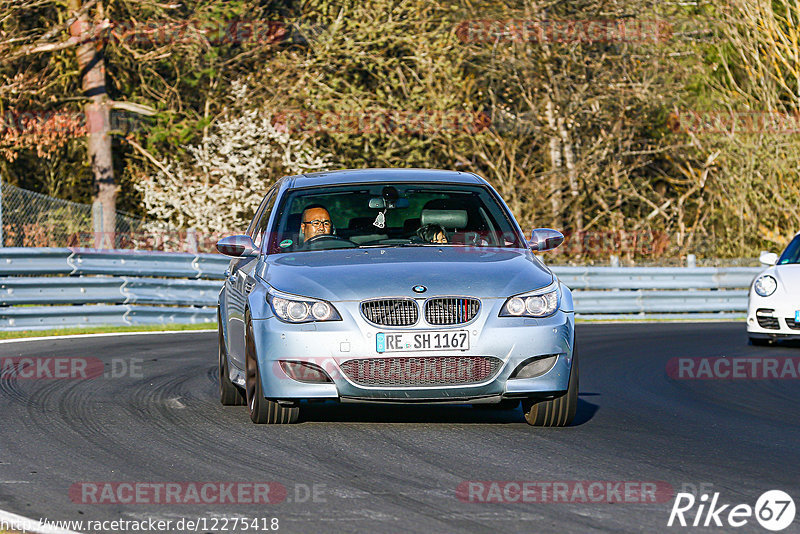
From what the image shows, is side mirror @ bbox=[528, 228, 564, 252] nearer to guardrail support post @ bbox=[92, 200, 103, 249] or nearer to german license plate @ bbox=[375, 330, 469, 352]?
german license plate @ bbox=[375, 330, 469, 352]

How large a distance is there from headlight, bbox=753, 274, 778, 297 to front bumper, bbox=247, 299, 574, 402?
814 cm

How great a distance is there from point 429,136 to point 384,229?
21.2m

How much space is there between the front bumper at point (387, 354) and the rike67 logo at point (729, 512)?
6.06 ft

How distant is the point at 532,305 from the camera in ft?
25.1

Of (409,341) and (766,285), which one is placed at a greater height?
(409,341)

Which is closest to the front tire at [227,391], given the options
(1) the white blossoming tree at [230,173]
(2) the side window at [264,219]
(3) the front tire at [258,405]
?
(2) the side window at [264,219]

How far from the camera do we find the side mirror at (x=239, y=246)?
28.2 ft

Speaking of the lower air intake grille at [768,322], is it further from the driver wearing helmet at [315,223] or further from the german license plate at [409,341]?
the german license plate at [409,341]

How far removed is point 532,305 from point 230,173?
Result: 72.5ft

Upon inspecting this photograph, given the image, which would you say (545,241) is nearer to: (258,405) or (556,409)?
(556,409)

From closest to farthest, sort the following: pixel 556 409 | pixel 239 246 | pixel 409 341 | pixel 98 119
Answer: pixel 409 341 → pixel 556 409 → pixel 239 246 → pixel 98 119

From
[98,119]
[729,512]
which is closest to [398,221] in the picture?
[729,512]

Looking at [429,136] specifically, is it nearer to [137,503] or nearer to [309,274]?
[309,274]

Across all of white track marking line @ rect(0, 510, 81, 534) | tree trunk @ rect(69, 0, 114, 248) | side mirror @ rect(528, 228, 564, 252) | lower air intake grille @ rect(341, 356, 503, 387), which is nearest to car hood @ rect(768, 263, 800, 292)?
side mirror @ rect(528, 228, 564, 252)
